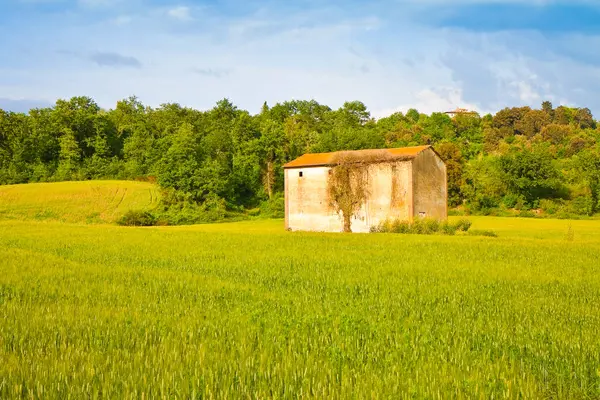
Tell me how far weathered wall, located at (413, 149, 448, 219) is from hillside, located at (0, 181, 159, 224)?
1541 inches

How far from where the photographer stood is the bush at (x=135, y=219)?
5844 centimetres

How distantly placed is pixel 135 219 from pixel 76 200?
14.6 metres

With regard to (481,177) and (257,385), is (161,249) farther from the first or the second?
(481,177)

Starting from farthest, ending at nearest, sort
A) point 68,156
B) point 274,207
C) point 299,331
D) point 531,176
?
point 68,156 < point 274,207 < point 531,176 < point 299,331

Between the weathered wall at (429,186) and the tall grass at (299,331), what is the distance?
1037 inches

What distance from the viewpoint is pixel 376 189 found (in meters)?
45.1

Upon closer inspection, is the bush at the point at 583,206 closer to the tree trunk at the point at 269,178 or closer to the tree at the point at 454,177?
the tree at the point at 454,177

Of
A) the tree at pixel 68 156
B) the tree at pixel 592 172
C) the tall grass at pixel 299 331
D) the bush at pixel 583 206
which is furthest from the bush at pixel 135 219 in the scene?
the tree at pixel 592 172

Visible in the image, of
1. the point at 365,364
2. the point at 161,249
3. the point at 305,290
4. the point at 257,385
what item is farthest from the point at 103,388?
the point at 161,249

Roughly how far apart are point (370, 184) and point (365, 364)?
4008 cm

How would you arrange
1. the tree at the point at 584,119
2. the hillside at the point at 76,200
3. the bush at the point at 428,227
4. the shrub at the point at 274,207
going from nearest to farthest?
the bush at the point at 428,227 → the hillside at the point at 76,200 → the shrub at the point at 274,207 → the tree at the point at 584,119

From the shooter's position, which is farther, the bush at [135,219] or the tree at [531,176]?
the tree at [531,176]

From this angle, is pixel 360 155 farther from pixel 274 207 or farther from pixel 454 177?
pixel 454 177

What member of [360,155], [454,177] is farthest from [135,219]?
[454,177]
